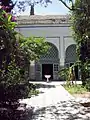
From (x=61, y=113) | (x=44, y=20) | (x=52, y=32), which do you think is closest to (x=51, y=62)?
(x=52, y=32)

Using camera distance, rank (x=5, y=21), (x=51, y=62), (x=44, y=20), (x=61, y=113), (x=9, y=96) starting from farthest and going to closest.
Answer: (x=44, y=20) < (x=51, y=62) < (x=61, y=113) < (x=9, y=96) < (x=5, y=21)

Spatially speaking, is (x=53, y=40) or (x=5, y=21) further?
(x=53, y=40)

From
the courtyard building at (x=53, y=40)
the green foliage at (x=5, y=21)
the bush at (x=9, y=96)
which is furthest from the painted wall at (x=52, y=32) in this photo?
the green foliage at (x=5, y=21)

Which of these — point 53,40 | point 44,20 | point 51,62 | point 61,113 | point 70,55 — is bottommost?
point 51,62

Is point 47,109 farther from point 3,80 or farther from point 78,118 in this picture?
point 3,80

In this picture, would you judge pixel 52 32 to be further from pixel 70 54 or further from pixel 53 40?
pixel 70 54

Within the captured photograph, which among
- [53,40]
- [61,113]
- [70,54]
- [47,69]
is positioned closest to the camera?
[61,113]

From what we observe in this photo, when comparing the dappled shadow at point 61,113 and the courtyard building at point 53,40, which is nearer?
the dappled shadow at point 61,113

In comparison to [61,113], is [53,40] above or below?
below

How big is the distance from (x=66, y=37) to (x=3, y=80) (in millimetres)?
31707

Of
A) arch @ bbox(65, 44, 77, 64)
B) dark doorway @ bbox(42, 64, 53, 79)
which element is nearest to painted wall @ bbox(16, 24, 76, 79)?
arch @ bbox(65, 44, 77, 64)

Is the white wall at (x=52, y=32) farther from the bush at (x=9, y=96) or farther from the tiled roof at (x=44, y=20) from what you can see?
the bush at (x=9, y=96)

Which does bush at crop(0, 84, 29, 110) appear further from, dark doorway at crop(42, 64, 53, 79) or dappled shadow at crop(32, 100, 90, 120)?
dark doorway at crop(42, 64, 53, 79)

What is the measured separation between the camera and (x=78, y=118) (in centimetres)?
1053
